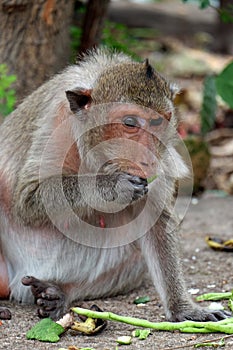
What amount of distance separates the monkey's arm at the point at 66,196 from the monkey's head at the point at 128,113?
0.43 ft

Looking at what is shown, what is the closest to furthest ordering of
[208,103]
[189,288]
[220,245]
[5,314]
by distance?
1. [5,314]
2. [189,288]
3. [220,245]
4. [208,103]

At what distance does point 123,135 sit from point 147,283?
1566mm

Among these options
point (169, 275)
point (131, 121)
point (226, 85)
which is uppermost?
point (131, 121)

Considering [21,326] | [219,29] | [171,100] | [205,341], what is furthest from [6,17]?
[219,29]

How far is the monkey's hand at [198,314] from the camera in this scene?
16.3ft

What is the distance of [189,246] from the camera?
6.83m

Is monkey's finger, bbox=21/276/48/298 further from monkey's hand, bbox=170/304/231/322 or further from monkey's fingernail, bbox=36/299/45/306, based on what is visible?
monkey's hand, bbox=170/304/231/322

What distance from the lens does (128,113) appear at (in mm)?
4703

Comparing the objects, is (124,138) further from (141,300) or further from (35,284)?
(141,300)

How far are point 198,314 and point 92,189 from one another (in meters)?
1.00

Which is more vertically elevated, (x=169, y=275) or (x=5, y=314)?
(x=169, y=275)

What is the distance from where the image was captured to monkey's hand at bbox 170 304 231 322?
16.3 ft

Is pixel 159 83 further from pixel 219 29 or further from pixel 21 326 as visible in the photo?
pixel 219 29

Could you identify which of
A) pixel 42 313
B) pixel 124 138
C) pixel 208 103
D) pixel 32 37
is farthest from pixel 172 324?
pixel 208 103
